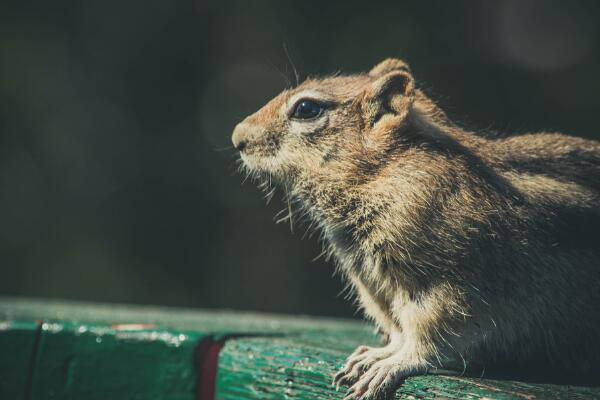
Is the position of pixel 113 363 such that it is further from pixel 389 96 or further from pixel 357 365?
pixel 389 96

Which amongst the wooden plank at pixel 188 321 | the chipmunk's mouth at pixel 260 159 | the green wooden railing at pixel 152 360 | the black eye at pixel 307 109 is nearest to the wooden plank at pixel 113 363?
the green wooden railing at pixel 152 360

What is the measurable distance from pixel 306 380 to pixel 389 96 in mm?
892

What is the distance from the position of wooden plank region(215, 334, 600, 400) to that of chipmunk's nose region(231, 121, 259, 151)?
0.65m

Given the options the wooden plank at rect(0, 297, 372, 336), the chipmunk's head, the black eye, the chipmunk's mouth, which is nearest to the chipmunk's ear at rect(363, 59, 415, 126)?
the chipmunk's head

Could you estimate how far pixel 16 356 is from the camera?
234 centimetres

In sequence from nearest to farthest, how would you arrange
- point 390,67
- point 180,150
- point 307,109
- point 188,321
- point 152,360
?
point 152,360
point 307,109
point 390,67
point 188,321
point 180,150

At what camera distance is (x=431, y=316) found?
1.81m

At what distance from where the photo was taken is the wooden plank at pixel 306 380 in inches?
63.5

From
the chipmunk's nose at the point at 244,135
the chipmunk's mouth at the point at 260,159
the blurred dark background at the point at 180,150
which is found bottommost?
the chipmunk's mouth at the point at 260,159

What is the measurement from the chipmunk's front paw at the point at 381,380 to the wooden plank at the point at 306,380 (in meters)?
0.02

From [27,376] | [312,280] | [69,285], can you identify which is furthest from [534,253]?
[69,285]

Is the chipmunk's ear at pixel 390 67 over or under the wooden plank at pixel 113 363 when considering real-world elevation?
over

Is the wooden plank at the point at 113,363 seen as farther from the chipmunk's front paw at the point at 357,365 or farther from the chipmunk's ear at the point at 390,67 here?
the chipmunk's ear at the point at 390,67

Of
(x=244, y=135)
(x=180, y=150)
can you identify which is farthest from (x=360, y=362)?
(x=180, y=150)
